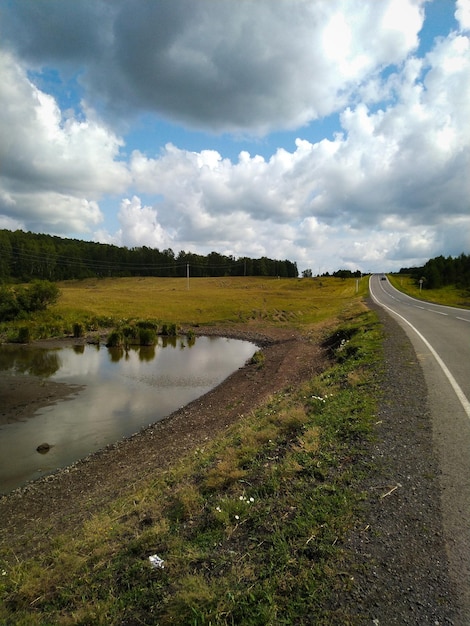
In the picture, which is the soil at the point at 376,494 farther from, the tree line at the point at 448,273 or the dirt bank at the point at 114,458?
the tree line at the point at 448,273

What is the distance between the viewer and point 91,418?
19.5 metres

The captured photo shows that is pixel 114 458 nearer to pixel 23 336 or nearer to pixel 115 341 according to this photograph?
pixel 115 341

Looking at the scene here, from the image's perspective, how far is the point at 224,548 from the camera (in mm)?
5074

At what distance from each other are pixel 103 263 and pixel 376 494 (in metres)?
162

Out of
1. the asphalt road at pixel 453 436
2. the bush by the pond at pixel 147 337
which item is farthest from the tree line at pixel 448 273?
the asphalt road at pixel 453 436

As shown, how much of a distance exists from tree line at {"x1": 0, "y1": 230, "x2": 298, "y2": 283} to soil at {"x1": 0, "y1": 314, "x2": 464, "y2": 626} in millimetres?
104423

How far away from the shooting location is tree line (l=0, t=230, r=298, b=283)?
13262 cm

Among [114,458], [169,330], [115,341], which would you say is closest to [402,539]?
[114,458]

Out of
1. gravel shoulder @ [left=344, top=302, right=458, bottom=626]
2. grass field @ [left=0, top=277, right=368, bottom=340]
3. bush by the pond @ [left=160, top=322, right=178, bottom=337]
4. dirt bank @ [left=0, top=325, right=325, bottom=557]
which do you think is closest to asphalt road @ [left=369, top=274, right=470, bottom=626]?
gravel shoulder @ [left=344, top=302, right=458, bottom=626]

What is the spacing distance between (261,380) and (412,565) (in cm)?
2044

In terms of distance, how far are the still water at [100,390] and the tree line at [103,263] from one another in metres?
81.7

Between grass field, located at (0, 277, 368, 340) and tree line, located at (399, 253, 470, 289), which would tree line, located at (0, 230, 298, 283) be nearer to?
grass field, located at (0, 277, 368, 340)

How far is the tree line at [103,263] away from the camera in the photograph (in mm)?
132625

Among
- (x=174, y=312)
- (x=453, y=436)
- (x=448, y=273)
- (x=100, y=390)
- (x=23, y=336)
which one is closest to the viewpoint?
(x=453, y=436)
